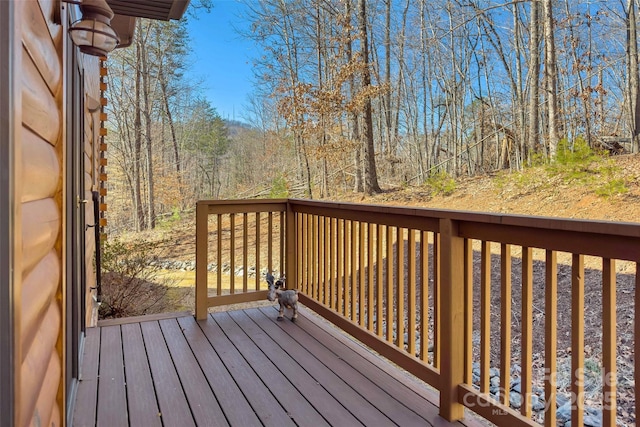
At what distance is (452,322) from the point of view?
1879mm

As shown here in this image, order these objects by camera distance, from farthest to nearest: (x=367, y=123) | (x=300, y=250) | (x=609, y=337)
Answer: (x=367, y=123)
(x=300, y=250)
(x=609, y=337)

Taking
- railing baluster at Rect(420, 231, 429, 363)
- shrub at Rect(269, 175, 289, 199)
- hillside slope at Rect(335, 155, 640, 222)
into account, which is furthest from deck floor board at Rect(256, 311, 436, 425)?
shrub at Rect(269, 175, 289, 199)

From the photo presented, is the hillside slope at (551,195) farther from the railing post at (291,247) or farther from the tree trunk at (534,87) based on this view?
the railing post at (291,247)

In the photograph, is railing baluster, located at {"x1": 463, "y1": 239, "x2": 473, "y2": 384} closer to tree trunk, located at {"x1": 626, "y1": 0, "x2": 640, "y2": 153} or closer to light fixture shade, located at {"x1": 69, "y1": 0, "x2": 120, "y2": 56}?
light fixture shade, located at {"x1": 69, "y1": 0, "x2": 120, "y2": 56}

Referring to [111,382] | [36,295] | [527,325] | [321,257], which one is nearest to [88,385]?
[111,382]

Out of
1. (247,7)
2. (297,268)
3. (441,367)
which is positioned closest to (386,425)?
(441,367)

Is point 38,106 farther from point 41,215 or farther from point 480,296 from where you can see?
point 480,296

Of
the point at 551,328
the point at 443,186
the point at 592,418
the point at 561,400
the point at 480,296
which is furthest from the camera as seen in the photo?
the point at 443,186

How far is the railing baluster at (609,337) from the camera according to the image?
4.27 feet

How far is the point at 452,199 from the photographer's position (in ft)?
29.8

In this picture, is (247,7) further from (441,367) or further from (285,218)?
(441,367)

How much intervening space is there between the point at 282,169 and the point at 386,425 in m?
13.2

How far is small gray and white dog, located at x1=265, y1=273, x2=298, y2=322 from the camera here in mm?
3252

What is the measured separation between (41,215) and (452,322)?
1596 mm
